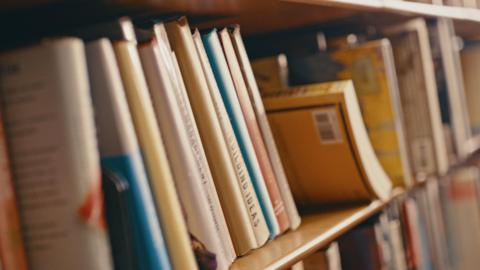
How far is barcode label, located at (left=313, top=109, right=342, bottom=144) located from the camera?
111cm

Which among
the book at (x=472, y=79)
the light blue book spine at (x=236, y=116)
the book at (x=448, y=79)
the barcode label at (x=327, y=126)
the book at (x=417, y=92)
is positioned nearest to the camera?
the light blue book spine at (x=236, y=116)

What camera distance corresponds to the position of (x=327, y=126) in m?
1.12

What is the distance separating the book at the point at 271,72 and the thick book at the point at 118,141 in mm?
654

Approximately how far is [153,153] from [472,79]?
59.3 inches

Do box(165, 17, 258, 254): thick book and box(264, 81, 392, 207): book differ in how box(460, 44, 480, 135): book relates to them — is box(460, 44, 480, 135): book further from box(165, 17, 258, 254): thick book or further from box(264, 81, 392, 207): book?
box(165, 17, 258, 254): thick book

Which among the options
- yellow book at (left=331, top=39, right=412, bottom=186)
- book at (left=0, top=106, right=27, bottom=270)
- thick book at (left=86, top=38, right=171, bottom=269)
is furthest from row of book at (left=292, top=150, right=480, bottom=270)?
book at (left=0, top=106, right=27, bottom=270)

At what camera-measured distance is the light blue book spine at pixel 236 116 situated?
89 centimetres

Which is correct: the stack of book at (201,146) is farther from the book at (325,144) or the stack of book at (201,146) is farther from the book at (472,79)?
the book at (472,79)

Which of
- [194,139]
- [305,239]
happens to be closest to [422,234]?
[305,239]

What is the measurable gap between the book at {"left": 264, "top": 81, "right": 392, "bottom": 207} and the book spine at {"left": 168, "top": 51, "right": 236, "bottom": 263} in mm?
351

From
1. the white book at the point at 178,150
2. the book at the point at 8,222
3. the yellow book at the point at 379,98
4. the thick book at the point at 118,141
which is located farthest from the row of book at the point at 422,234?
the book at the point at 8,222

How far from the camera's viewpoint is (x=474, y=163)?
1972 mm

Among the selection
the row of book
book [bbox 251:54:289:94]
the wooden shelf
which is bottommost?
the row of book

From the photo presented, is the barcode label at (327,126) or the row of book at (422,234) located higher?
the barcode label at (327,126)
